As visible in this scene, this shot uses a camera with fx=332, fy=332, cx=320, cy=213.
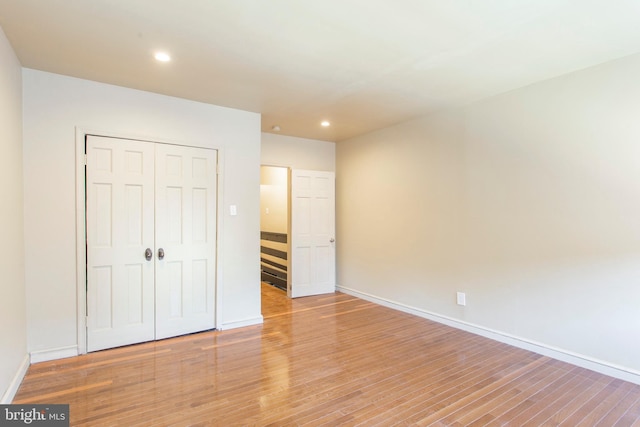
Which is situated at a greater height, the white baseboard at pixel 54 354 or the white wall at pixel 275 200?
the white wall at pixel 275 200

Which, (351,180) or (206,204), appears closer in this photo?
(206,204)

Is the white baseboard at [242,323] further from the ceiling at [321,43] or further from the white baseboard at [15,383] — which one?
the ceiling at [321,43]

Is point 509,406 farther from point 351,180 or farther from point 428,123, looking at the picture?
point 351,180

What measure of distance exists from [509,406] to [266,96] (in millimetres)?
3399

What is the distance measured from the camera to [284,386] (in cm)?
254

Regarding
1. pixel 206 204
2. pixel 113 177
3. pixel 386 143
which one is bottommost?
pixel 206 204

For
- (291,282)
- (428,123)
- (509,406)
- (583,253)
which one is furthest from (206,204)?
(583,253)

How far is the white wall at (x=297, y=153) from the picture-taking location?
16.7 feet

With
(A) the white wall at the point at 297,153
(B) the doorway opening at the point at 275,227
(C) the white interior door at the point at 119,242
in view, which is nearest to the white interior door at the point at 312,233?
(A) the white wall at the point at 297,153

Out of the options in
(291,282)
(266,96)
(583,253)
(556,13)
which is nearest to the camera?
(556,13)

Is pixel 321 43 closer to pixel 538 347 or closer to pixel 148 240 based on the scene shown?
pixel 148 240

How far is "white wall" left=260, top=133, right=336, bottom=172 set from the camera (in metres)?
5.08

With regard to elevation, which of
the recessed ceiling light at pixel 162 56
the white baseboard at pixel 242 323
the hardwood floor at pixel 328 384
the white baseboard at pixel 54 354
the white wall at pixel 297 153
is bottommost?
the hardwood floor at pixel 328 384

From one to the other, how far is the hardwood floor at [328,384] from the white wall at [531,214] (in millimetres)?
444
